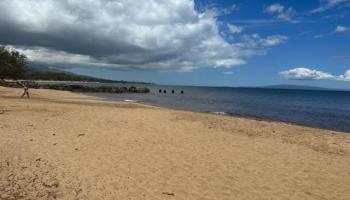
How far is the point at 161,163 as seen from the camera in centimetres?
1138

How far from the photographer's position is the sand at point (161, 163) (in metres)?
8.45

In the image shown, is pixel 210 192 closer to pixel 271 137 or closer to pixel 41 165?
pixel 41 165

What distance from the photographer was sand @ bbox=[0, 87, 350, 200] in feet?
27.7

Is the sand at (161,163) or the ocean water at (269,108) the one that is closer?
the sand at (161,163)

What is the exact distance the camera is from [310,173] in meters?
11.3

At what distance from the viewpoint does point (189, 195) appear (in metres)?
8.45

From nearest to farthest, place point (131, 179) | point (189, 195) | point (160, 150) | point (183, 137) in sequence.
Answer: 1. point (189, 195)
2. point (131, 179)
3. point (160, 150)
4. point (183, 137)

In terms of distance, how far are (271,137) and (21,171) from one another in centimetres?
1291

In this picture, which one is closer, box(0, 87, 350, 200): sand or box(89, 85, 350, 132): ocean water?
box(0, 87, 350, 200): sand

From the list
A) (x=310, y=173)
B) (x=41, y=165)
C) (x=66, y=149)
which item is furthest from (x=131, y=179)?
(x=310, y=173)

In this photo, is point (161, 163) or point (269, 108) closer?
point (161, 163)

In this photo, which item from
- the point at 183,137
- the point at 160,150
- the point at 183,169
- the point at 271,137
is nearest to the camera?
the point at 183,169

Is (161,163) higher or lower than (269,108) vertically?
higher

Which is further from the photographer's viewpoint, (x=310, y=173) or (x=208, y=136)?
(x=208, y=136)
